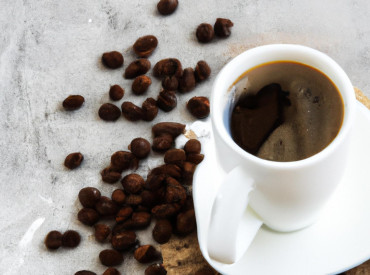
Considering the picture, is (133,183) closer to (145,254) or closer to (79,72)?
(145,254)

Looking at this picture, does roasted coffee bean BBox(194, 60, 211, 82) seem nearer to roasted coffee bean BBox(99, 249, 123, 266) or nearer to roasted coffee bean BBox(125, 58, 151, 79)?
roasted coffee bean BBox(125, 58, 151, 79)

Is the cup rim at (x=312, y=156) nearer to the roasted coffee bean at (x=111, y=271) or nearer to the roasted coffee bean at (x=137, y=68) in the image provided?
the roasted coffee bean at (x=111, y=271)

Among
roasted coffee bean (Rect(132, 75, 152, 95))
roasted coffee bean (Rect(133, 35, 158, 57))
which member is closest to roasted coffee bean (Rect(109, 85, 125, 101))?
roasted coffee bean (Rect(132, 75, 152, 95))

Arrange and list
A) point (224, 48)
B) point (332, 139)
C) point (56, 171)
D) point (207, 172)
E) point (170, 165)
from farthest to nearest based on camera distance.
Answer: point (224, 48), point (56, 171), point (170, 165), point (207, 172), point (332, 139)

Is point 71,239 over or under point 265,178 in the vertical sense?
under

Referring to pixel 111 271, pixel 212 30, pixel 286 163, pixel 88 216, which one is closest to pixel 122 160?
pixel 88 216

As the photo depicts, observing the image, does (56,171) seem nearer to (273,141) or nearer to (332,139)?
(273,141)

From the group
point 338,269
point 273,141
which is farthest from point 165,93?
point 338,269
